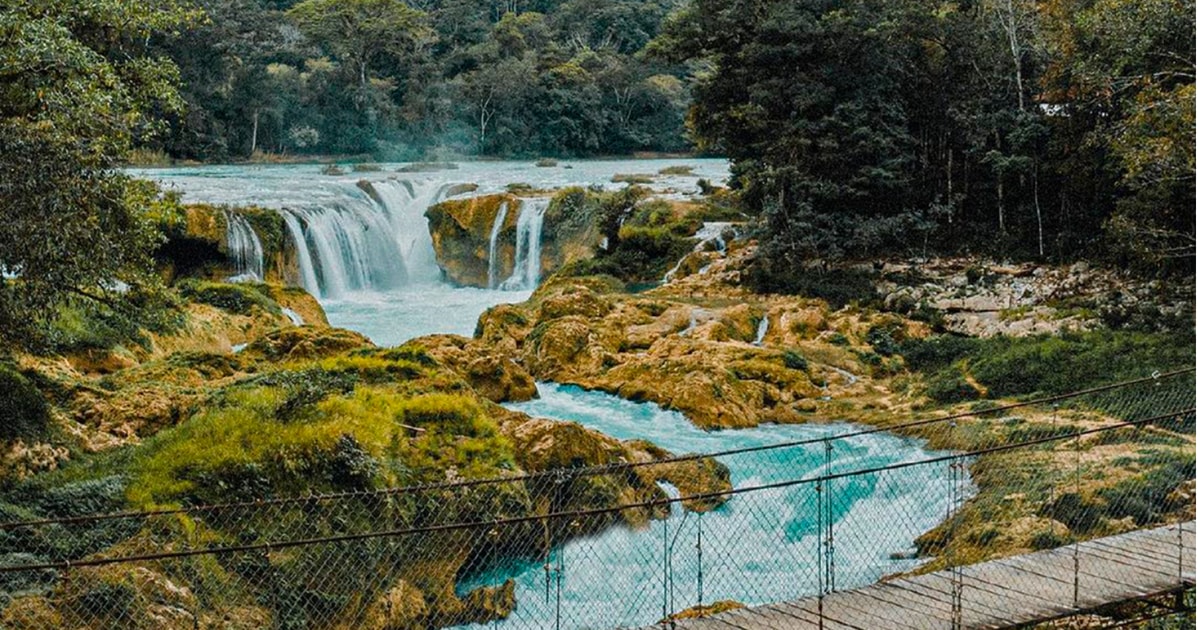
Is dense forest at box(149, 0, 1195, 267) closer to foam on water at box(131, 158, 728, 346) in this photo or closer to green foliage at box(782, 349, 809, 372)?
green foliage at box(782, 349, 809, 372)

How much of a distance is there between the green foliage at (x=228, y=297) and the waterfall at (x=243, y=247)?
573 cm

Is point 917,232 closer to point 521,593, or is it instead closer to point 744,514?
point 744,514

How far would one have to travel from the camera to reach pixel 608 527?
932cm

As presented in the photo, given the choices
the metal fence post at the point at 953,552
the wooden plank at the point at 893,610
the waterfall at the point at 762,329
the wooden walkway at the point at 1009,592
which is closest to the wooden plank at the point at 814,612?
the wooden walkway at the point at 1009,592

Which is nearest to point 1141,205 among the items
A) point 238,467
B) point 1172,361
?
point 1172,361

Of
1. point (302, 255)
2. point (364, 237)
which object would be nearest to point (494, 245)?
point (364, 237)

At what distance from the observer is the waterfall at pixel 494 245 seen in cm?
2593

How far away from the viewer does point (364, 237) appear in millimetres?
25625

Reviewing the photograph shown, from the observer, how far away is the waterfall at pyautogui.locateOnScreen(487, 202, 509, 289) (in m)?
25.9

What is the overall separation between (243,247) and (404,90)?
2868 cm

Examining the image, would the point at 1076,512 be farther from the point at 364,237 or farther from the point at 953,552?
the point at 364,237

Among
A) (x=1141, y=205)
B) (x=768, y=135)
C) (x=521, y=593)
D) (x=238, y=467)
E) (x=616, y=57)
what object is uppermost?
(x=616, y=57)

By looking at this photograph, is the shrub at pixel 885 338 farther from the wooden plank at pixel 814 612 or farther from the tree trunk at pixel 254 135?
the tree trunk at pixel 254 135

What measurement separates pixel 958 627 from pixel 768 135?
15267mm
